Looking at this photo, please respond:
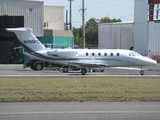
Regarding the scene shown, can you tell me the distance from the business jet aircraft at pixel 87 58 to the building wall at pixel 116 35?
28.1 meters

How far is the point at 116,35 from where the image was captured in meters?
72.1

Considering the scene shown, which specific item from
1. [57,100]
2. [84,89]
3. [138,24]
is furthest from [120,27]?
[57,100]

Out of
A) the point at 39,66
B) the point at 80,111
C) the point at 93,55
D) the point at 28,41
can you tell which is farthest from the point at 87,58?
the point at 80,111

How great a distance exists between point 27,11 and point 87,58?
18050 mm

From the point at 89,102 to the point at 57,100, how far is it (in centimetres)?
133

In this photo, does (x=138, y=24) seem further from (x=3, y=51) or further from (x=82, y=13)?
(x=3, y=51)

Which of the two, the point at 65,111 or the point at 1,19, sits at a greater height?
the point at 1,19

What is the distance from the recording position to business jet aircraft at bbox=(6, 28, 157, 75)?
40.8 metres

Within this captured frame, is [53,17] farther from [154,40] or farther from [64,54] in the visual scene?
[64,54]

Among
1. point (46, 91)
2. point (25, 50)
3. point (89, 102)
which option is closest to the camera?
point (89, 102)

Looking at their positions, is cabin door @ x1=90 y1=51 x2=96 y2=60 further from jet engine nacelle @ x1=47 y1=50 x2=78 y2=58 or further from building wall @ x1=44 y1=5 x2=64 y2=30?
building wall @ x1=44 y1=5 x2=64 y2=30

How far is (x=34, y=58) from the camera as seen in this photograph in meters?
43.5

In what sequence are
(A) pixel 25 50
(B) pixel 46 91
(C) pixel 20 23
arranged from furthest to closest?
(C) pixel 20 23
(A) pixel 25 50
(B) pixel 46 91

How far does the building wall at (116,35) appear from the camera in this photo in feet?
231
